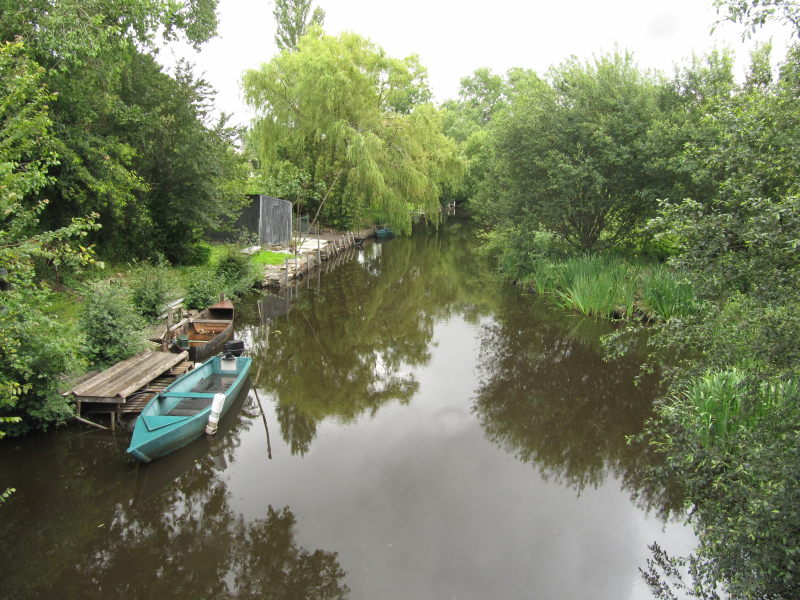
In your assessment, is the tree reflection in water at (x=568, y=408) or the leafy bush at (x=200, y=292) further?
the leafy bush at (x=200, y=292)

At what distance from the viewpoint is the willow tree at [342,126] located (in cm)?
2673

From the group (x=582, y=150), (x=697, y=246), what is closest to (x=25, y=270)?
(x=697, y=246)

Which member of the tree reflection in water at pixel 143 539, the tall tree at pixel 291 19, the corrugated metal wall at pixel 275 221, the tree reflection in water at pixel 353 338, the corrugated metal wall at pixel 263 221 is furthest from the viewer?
the tall tree at pixel 291 19

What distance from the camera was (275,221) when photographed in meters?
26.9

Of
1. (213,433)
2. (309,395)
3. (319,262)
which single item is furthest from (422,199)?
(213,433)

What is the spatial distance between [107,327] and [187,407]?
2.45m

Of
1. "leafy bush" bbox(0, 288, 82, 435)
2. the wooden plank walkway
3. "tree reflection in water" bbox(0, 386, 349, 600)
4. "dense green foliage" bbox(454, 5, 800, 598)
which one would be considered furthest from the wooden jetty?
"dense green foliage" bbox(454, 5, 800, 598)

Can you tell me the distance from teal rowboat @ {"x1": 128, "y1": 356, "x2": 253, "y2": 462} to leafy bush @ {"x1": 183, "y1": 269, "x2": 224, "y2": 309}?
17.3ft

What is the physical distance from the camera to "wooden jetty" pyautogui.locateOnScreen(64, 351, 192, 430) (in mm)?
8328

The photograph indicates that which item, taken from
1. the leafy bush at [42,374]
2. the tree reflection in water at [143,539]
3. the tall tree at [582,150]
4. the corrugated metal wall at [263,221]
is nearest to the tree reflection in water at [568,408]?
the tree reflection in water at [143,539]

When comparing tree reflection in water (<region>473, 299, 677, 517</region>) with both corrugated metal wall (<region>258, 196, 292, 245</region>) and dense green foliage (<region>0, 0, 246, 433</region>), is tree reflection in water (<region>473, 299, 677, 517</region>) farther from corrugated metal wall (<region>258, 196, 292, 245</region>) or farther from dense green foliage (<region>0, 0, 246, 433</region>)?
corrugated metal wall (<region>258, 196, 292, 245</region>)

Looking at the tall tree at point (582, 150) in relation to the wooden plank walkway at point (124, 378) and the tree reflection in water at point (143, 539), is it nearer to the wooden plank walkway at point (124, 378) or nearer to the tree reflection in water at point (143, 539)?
the wooden plank walkway at point (124, 378)

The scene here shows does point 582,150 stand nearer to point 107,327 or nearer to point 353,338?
point 353,338

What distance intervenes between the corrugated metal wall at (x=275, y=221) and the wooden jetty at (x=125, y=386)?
15.8 metres
